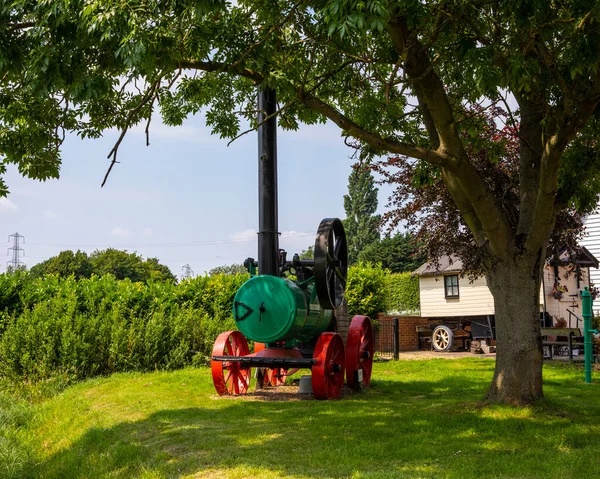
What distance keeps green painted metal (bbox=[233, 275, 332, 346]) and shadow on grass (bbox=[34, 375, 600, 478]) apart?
39.0 inches

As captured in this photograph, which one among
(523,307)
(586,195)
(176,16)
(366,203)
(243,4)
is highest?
(366,203)

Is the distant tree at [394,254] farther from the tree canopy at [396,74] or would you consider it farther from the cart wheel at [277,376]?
the tree canopy at [396,74]

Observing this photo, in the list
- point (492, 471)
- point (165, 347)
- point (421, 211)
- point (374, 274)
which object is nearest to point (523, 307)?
point (492, 471)

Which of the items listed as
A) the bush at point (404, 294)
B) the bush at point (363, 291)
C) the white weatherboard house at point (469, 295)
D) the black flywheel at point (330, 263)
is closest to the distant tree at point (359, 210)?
the bush at point (404, 294)

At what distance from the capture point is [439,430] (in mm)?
6785

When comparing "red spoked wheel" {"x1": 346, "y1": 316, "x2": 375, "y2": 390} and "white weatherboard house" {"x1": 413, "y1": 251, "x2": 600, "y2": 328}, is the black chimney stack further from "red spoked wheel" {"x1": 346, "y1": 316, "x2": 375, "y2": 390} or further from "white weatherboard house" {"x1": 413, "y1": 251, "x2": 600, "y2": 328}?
"white weatherboard house" {"x1": 413, "y1": 251, "x2": 600, "y2": 328}

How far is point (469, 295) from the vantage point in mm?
24938

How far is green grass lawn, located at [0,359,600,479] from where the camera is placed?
18.2 feet

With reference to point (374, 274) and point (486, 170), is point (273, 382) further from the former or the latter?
point (374, 274)

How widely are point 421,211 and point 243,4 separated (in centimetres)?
695

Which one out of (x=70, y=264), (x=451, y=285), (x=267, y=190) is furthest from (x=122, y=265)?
(x=267, y=190)

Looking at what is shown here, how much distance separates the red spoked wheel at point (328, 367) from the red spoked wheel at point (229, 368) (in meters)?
1.27

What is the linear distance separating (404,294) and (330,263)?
24548 millimetres

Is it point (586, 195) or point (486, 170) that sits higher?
point (486, 170)
